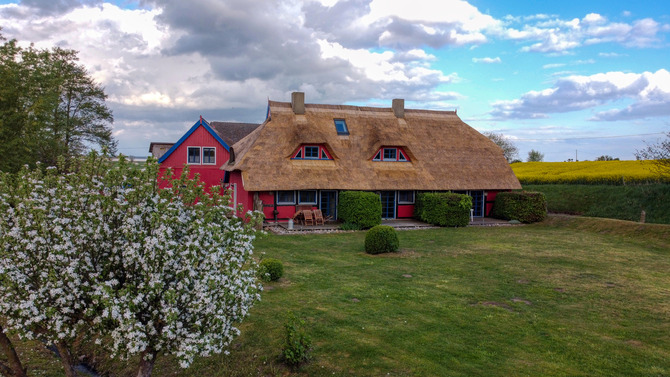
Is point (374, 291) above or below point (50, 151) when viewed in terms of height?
below

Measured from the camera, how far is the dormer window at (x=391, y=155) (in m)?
27.6

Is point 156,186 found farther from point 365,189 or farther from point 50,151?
point 50,151

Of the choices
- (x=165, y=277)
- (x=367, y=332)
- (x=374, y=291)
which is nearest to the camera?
(x=165, y=277)

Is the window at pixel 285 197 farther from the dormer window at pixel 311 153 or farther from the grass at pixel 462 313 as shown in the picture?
the grass at pixel 462 313

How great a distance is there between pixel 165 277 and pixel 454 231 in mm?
20259

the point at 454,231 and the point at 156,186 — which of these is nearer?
the point at 156,186

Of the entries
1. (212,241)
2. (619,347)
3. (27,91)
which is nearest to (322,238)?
(619,347)

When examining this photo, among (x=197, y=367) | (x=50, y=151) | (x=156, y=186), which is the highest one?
(x=50, y=151)

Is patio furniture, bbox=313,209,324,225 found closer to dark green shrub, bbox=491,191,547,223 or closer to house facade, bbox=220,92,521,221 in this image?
house facade, bbox=220,92,521,221

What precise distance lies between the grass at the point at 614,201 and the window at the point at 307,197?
20.1m

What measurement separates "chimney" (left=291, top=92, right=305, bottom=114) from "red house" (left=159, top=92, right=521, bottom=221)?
0.06m

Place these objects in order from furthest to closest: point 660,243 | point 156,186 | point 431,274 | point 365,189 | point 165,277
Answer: point 365,189, point 660,243, point 431,274, point 156,186, point 165,277

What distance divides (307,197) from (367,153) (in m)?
5.01

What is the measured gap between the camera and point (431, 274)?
1432 cm
